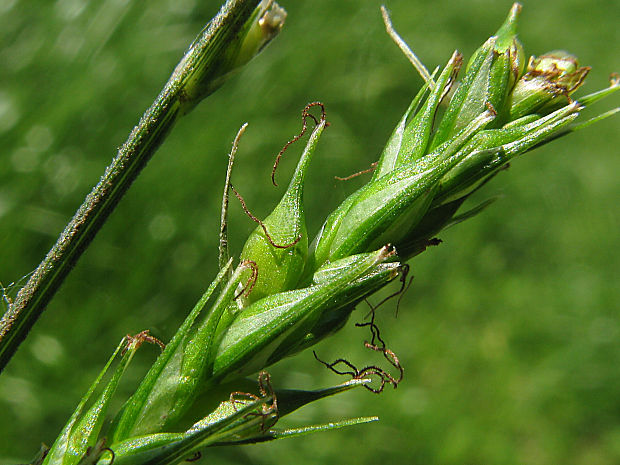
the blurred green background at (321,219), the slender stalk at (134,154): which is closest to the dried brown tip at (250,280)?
the slender stalk at (134,154)

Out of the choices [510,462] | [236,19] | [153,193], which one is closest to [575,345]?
[510,462]

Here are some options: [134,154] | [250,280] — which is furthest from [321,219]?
[134,154]

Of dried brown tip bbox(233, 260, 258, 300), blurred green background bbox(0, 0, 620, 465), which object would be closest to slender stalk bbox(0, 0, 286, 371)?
dried brown tip bbox(233, 260, 258, 300)

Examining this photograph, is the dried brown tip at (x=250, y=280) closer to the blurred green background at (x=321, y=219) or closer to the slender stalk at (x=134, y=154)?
the slender stalk at (x=134, y=154)

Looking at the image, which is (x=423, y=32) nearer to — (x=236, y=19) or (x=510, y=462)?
(x=510, y=462)

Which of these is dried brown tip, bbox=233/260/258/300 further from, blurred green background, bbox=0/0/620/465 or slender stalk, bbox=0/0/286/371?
blurred green background, bbox=0/0/620/465
